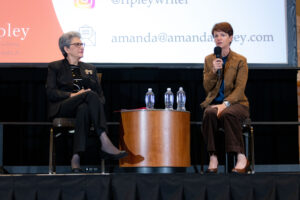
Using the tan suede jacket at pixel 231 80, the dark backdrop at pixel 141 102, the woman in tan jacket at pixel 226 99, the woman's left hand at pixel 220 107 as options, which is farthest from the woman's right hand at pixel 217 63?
the dark backdrop at pixel 141 102

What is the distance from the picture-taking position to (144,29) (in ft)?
14.1

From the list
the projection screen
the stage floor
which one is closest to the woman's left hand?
the stage floor

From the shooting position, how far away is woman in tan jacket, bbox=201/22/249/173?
3314mm

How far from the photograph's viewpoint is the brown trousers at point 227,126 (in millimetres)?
3299

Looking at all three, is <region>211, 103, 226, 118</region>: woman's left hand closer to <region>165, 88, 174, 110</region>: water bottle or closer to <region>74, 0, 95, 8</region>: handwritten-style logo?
<region>165, 88, 174, 110</region>: water bottle

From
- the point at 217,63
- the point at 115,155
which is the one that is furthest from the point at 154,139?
the point at 217,63

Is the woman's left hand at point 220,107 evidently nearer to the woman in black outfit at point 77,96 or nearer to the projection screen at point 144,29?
the woman in black outfit at point 77,96

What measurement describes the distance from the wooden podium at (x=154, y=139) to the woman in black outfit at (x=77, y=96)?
21cm

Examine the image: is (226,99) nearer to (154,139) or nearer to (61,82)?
(154,139)

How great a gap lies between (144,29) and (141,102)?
715 millimetres

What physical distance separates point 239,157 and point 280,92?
61.2 inches

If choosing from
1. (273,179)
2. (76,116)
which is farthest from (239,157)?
(76,116)

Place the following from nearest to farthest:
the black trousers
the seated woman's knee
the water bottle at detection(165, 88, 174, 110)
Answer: the black trousers → the seated woman's knee → the water bottle at detection(165, 88, 174, 110)

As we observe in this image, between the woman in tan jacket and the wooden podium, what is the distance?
245 mm
